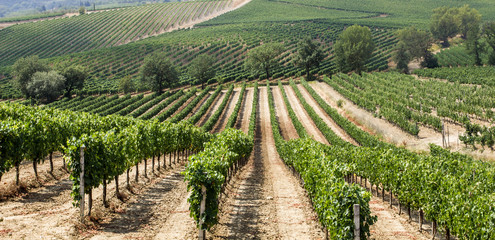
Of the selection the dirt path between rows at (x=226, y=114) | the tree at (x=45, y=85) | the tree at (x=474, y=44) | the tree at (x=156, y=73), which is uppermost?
the tree at (x=474, y=44)

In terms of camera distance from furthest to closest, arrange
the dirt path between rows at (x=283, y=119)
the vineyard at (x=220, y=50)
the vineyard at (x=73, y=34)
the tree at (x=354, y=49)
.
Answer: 1. the vineyard at (x=73, y=34)
2. the vineyard at (x=220, y=50)
3. the tree at (x=354, y=49)
4. the dirt path between rows at (x=283, y=119)

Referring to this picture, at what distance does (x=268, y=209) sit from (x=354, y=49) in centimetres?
7974

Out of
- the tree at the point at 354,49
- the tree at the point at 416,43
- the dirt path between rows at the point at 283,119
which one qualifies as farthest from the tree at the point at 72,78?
the tree at the point at 416,43

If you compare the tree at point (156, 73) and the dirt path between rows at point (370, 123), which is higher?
the tree at point (156, 73)

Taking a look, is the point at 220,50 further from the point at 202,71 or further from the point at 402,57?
the point at 402,57

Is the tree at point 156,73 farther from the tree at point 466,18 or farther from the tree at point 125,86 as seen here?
the tree at point 466,18

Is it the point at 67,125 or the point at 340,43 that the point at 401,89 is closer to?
the point at 340,43

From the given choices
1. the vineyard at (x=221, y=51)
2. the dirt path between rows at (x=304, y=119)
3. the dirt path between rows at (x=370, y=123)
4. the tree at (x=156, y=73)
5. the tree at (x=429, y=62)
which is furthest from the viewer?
the vineyard at (x=221, y=51)

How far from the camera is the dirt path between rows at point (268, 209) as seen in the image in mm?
17703

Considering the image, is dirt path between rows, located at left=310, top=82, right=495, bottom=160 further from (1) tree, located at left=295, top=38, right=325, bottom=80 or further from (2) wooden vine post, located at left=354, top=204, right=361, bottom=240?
(1) tree, located at left=295, top=38, right=325, bottom=80

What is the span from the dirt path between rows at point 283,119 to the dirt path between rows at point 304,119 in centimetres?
164

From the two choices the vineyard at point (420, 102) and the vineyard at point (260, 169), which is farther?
the vineyard at point (420, 102)

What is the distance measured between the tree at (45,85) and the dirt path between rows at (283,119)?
44.7 metres

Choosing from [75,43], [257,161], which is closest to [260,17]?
[75,43]
